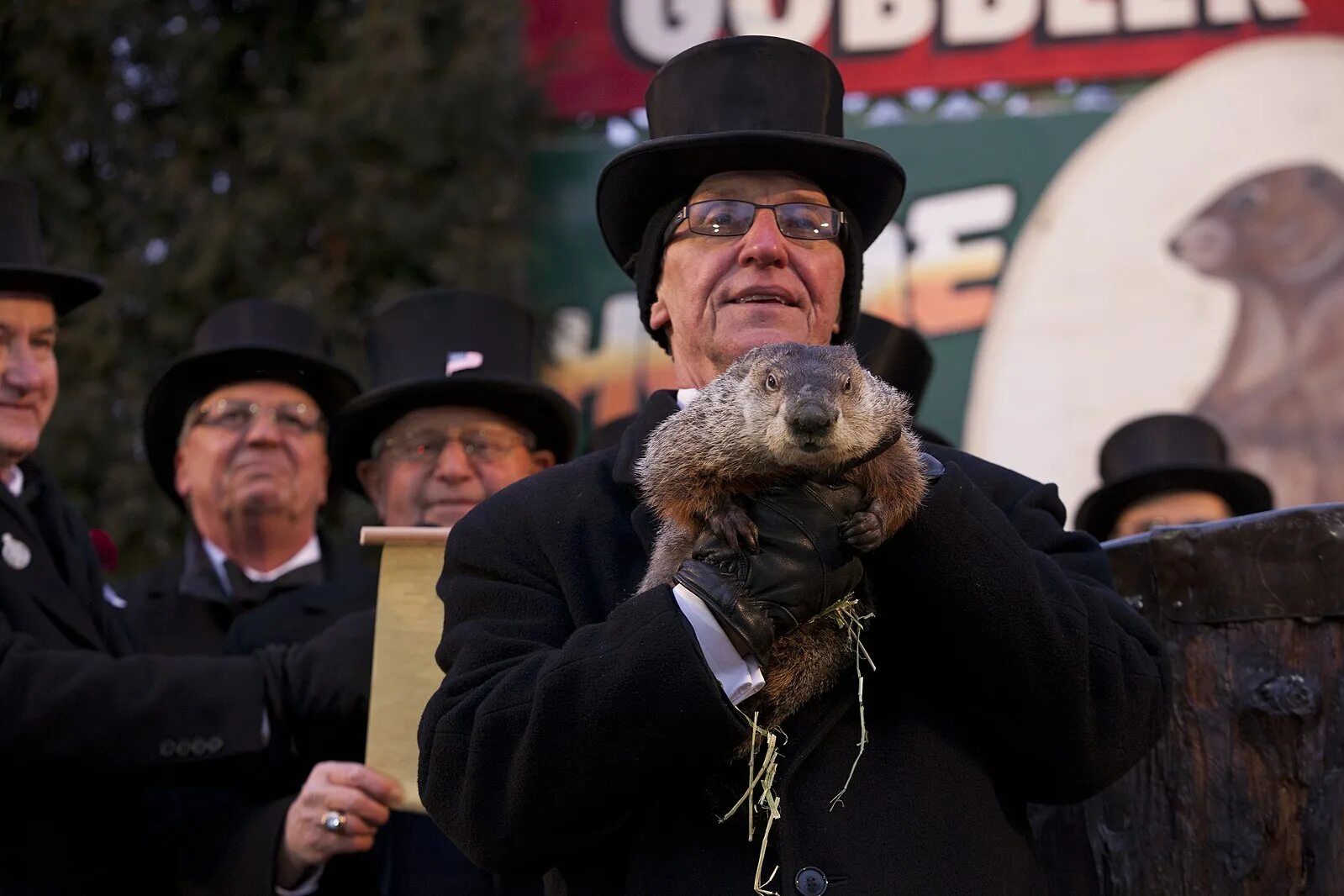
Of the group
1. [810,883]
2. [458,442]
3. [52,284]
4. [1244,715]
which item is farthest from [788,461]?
[52,284]

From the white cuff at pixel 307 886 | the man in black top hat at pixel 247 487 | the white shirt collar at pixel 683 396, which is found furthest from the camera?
the man in black top hat at pixel 247 487

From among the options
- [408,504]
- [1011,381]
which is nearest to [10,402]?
[408,504]

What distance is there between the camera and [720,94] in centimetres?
310

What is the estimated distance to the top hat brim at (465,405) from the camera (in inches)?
189

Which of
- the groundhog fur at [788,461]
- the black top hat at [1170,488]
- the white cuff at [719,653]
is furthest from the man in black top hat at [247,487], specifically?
the black top hat at [1170,488]

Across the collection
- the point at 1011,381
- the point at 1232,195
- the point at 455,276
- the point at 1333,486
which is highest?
the point at 1232,195

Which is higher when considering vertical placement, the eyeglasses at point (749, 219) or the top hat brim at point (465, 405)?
the eyeglasses at point (749, 219)

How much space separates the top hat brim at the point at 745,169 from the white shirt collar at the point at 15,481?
2.03 metres

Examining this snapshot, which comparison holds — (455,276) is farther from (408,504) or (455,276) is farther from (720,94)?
(720,94)

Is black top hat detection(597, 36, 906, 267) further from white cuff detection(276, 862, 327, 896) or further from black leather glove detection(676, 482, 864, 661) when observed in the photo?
white cuff detection(276, 862, 327, 896)

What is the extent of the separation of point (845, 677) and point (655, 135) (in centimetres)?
139

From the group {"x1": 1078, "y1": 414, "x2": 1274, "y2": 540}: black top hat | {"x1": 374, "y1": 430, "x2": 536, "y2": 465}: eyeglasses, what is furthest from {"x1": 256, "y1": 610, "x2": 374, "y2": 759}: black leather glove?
{"x1": 1078, "y1": 414, "x2": 1274, "y2": 540}: black top hat

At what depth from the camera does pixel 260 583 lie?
5000 mm

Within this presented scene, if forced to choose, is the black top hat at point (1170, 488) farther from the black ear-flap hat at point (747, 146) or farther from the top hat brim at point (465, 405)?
the black ear-flap hat at point (747, 146)
